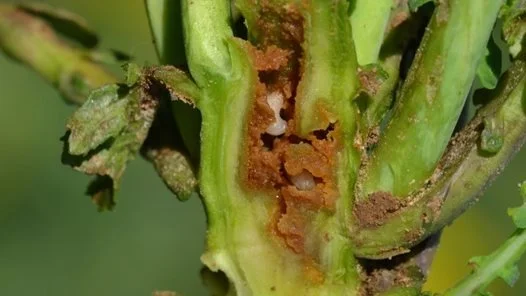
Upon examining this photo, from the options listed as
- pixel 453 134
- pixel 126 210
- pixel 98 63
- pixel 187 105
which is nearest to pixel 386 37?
pixel 453 134

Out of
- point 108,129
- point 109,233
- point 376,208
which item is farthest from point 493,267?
point 109,233

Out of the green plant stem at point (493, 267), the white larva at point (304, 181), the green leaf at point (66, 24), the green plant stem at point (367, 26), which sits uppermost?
the green leaf at point (66, 24)

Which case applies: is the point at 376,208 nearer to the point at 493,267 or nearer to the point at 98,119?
the point at 493,267

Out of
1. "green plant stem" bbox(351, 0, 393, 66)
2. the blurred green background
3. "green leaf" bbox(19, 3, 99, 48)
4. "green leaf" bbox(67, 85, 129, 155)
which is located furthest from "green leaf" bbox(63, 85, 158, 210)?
the blurred green background

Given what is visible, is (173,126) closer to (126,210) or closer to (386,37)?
(386,37)

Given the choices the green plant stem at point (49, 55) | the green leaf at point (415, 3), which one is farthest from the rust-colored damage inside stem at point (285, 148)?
the green plant stem at point (49, 55)

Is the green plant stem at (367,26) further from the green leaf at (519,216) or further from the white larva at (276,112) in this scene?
the green leaf at (519,216)
